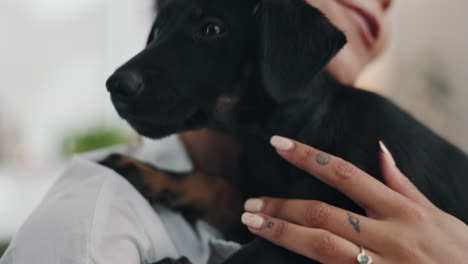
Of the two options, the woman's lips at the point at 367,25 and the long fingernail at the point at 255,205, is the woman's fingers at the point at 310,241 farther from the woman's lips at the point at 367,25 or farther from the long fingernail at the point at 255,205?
the woman's lips at the point at 367,25

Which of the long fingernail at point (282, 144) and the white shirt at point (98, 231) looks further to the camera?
the long fingernail at point (282, 144)

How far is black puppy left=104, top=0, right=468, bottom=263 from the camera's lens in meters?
1.03

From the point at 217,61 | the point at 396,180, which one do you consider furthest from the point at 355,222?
the point at 217,61

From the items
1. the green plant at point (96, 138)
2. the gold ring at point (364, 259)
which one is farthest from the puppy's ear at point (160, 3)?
the green plant at point (96, 138)

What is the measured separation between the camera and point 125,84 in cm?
100

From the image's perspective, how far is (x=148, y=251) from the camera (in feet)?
3.03

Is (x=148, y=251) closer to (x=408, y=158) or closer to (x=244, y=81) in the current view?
(x=244, y=81)

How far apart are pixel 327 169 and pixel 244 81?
1.07 feet

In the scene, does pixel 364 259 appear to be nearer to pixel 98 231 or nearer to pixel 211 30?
pixel 98 231

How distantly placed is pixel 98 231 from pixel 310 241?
402 millimetres

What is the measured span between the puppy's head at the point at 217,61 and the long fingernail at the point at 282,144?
9 cm

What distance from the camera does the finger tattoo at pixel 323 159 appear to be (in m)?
0.98

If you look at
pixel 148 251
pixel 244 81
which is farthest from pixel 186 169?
pixel 148 251

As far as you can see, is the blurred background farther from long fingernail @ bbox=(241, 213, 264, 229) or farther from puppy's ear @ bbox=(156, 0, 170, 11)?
long fingernail @ bbox=(241, 213, 264, 229)
